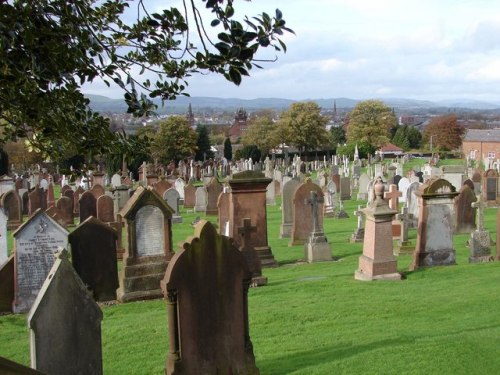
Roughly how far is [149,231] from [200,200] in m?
16.0

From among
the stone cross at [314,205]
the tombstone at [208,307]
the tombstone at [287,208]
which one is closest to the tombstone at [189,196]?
the tombstone at [287,208]

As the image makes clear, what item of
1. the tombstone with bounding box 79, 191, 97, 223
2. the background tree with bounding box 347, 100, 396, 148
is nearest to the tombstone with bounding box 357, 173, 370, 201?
the tombstone with bounding box 79, 191, 97, 223

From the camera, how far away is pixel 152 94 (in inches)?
221

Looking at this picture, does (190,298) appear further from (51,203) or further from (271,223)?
(51,203)

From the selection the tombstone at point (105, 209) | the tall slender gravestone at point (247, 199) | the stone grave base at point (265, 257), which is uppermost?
the tall slender gravestone at point (247, 199)

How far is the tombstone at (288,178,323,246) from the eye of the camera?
17.5m

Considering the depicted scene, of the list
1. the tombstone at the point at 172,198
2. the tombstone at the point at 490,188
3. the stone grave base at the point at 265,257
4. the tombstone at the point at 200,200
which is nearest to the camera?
the stone grave base at the point at 265,257

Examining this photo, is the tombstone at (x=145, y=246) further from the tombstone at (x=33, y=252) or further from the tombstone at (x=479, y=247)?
the tombstone at (x=479, y=247)

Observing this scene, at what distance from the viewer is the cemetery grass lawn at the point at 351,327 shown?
22.5 ft

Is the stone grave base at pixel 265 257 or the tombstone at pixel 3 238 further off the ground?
the tombstone at pixel 3 238

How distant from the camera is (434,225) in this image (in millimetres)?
12781

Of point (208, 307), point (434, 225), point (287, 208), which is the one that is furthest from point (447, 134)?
point (208, 307)

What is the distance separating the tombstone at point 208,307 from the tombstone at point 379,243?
536cm

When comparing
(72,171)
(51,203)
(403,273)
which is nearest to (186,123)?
(51,203)
